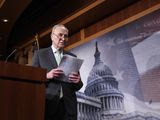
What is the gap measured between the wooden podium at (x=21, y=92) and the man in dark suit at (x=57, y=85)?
0.96ft

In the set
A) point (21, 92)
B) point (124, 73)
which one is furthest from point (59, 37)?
point (124, 73)

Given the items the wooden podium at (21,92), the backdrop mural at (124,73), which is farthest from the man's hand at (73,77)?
the backdrop mural at (124,73)

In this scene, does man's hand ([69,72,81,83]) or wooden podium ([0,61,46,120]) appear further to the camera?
man's hand ([69,72,81,83])

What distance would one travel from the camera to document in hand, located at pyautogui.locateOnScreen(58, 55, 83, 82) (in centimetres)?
169

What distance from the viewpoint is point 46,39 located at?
4.36 meters

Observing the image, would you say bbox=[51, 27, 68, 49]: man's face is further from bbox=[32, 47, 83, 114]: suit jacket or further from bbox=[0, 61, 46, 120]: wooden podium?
bbox=[0, 61, 46, 120]: wooden podium

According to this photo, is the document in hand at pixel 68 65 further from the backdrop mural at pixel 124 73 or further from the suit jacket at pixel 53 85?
the backdrop mural at pixel 124 73

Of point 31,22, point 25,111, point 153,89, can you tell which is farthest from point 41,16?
point 25,111

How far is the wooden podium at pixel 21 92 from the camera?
1258 millimetres

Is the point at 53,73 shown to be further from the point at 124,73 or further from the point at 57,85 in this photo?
the point at 124,73

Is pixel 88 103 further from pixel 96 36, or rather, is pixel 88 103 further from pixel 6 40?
pixel 6 40

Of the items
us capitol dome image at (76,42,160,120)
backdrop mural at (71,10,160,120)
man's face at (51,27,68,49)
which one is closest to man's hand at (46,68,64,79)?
man's face at (51,27,68,49)

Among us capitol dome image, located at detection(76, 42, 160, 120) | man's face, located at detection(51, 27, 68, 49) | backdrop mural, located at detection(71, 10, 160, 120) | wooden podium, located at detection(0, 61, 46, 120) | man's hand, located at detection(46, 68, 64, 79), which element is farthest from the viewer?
us capitol dome image, located at detection(76, 42, 160, 120)

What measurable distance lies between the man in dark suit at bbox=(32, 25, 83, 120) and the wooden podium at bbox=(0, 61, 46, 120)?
0.29m
